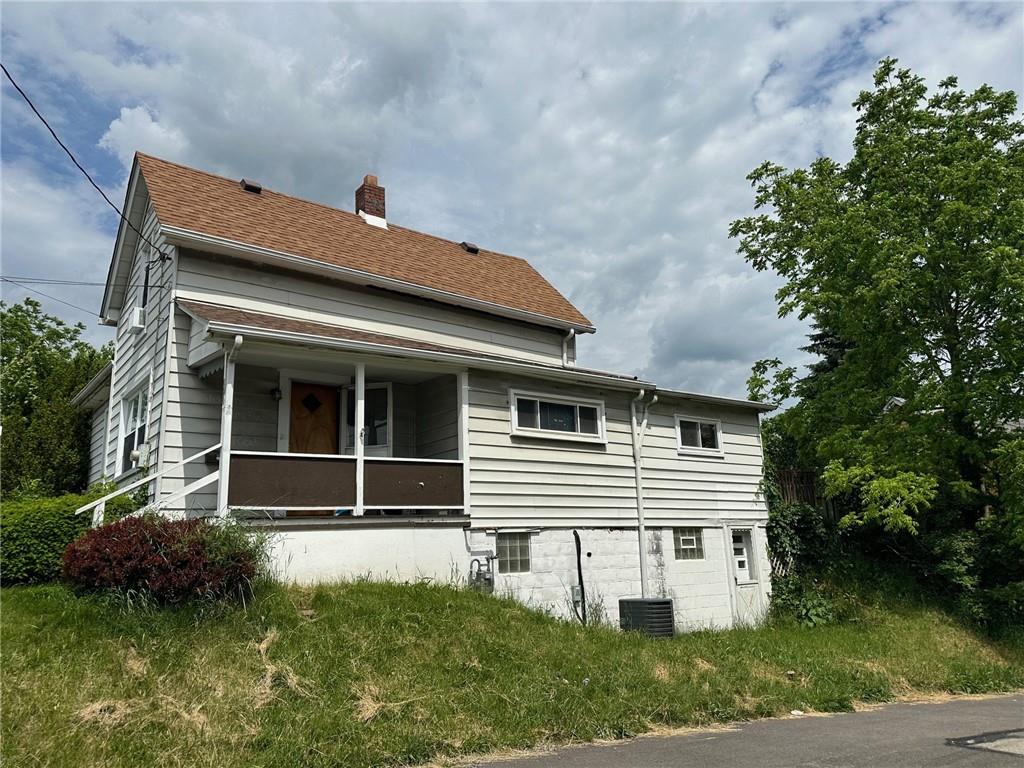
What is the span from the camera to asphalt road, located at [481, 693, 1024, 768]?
670 centimetres

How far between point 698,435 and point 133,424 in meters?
11.5

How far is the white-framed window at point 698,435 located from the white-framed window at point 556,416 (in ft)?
8.09

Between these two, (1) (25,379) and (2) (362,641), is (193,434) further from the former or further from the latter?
(1) (25,379)

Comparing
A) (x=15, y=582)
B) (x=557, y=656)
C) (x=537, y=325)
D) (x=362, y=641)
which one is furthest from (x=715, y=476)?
(x=15, y=582)

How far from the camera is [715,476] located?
53.5 feet

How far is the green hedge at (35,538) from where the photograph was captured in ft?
31.4

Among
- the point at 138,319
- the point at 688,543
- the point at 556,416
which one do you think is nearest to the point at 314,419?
the point at 138,319

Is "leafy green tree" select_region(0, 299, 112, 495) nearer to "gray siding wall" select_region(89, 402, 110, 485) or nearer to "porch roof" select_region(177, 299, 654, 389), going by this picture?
"gray siding wall" select_region(89, 402, 110, 485)

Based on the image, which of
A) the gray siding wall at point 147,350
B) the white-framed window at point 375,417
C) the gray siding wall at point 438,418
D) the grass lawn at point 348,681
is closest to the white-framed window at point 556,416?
the gray siding wall at point 438,418

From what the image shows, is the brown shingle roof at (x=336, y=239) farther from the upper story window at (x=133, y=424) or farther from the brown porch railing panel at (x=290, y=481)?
the brown porch railing panel at (x=290, y=481)

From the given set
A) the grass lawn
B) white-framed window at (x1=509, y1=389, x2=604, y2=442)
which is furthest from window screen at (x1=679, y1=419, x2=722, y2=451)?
the grass lawn

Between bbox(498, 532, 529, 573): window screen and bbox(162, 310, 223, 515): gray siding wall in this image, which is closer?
bbox(162, 310, 223, 515): gray siding wall

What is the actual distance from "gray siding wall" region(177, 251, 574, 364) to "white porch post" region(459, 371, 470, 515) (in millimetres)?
3004

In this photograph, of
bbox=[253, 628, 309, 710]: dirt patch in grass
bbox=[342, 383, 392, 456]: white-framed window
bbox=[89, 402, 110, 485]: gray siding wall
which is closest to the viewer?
bbox=[253, 628, 309, 710]: dirt patch in grass
